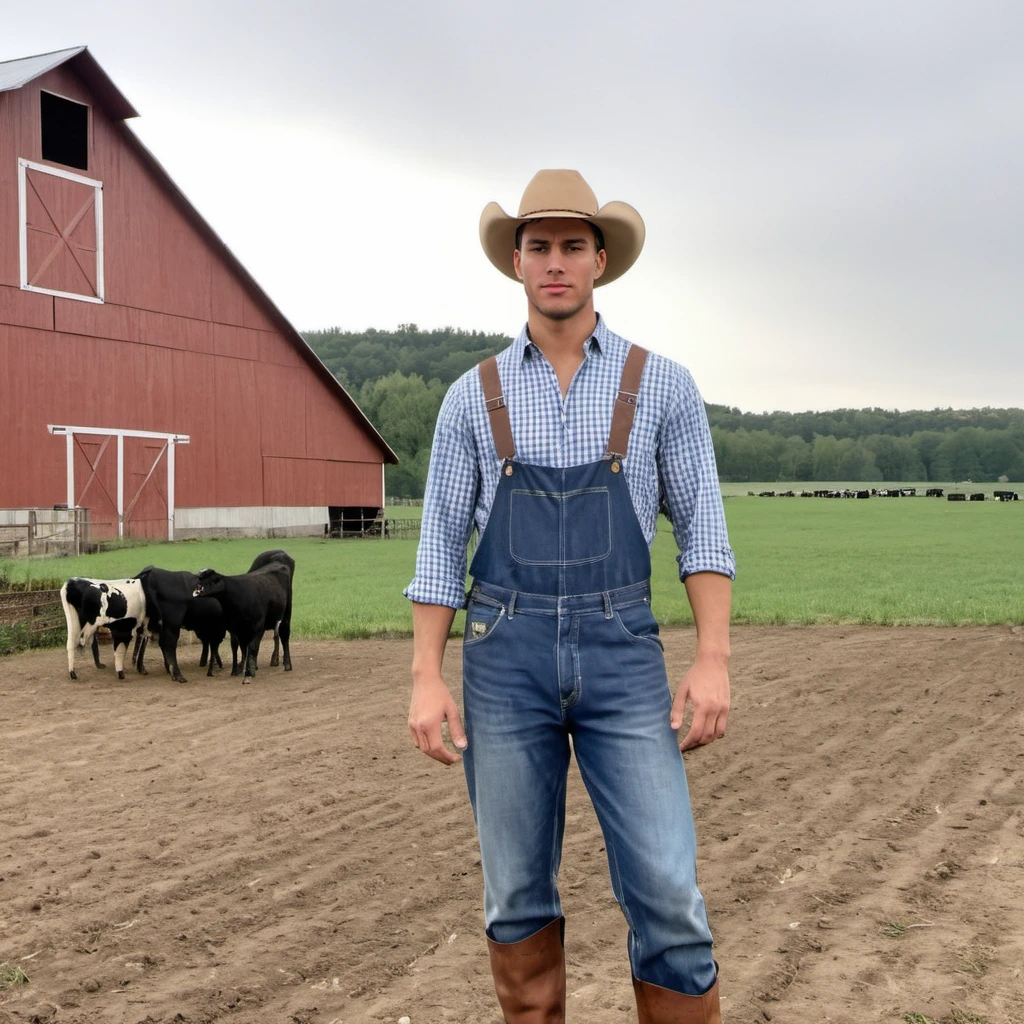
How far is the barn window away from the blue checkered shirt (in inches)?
959

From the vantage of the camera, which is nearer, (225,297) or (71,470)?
(71,470)

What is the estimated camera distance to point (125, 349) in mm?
25516

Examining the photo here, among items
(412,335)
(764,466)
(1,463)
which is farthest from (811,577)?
(412,335)

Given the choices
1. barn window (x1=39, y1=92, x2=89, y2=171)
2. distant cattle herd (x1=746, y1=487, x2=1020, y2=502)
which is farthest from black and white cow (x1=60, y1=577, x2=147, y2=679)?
distant cattle herd (x1=746, y1=487, x2=1020, y2=502)

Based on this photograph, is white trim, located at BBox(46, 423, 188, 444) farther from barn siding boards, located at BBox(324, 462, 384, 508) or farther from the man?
the man

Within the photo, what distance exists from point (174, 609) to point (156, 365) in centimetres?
1673

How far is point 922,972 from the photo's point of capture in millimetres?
3879

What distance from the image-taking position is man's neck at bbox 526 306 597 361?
9.80 ft

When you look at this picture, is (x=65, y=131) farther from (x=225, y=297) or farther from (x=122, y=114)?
(x=225, y=297)

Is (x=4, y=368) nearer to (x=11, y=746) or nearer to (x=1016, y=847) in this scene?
(x=11, y=746)

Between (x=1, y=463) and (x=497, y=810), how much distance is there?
22577mm

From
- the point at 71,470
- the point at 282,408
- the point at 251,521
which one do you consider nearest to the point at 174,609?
the point at 71,470

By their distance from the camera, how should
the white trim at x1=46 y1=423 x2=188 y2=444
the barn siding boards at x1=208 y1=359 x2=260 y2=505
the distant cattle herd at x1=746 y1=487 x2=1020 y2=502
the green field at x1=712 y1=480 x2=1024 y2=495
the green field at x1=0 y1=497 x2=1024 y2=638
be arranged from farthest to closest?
the green field at x1=712 y1=480 x2=1024 y2=495, the distant cattle herd at x1=746 y1=487 x2=1020 y2=502, the barn siding boards at x1=208 y1=359 x2=260 y2=505, the white trim at x1=46 y1=423 x2=188 y2=444, the green field at x1=0 y1=497 x2=1024 y2=638

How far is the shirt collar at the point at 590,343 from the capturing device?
2973mm
